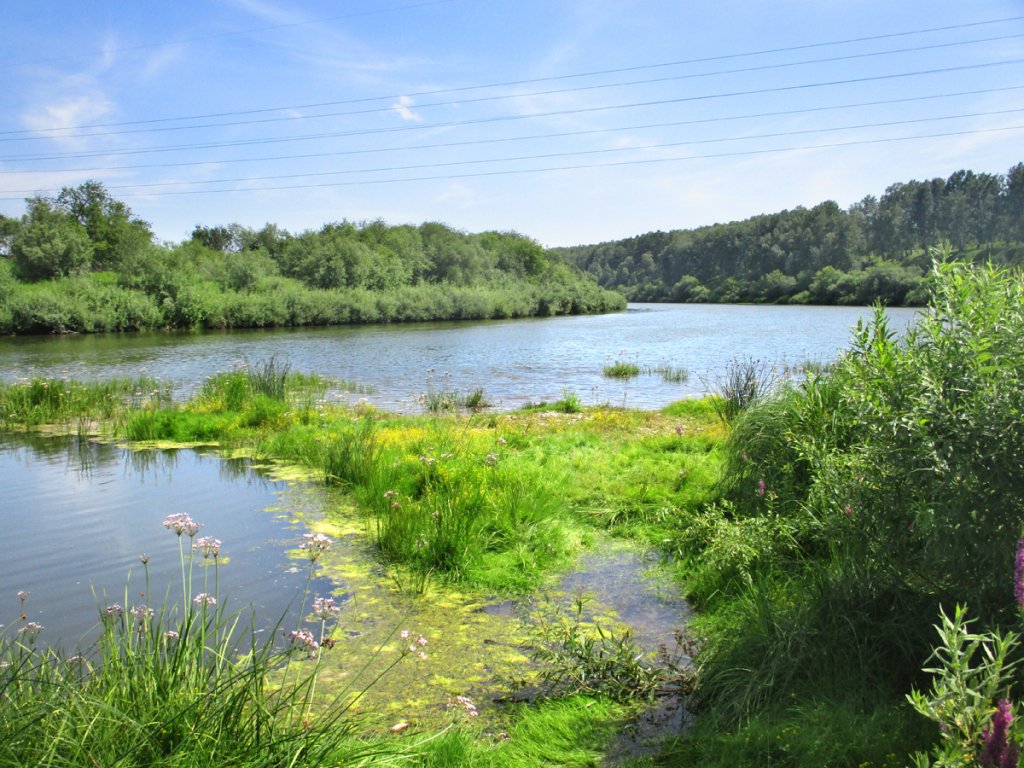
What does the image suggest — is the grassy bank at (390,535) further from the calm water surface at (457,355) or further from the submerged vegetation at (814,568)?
the calm water surface at (457,355)

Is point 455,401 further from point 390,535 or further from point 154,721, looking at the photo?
point 154,721

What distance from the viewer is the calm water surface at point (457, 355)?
715 inches

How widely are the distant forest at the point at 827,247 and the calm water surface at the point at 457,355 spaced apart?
21.3m

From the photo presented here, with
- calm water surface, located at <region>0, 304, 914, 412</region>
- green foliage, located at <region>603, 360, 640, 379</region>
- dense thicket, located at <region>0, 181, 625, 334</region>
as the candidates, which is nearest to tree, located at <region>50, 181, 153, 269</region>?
dense thicket, located at <region>0, 181, 625, 334</region>

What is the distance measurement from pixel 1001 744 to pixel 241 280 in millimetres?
55984

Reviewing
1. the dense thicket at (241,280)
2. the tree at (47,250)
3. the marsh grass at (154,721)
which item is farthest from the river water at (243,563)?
the tree at (47,250)

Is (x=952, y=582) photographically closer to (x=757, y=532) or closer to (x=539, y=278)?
(x=757, y=532)

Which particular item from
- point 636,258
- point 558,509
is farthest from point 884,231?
point 558,509

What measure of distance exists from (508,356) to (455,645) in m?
22.8

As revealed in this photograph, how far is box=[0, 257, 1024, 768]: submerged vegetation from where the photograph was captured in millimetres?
2604

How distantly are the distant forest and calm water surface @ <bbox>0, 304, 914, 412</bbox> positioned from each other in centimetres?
2131

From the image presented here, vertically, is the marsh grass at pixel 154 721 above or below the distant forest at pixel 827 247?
below

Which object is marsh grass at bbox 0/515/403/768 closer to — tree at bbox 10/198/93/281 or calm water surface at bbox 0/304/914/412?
calm water surface at bbox 0/304/914/412

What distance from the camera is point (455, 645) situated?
14.6 feet
